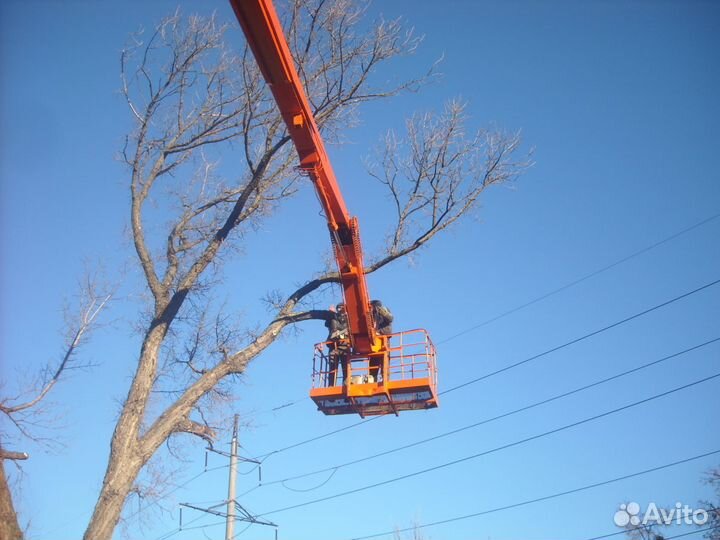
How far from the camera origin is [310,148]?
13391 millimetres

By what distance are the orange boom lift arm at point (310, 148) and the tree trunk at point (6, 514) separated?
6679 mm

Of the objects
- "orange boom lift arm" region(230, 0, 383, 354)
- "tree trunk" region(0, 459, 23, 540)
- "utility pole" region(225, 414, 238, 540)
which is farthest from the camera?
"utility pole" region(225, 414, 238, 540)

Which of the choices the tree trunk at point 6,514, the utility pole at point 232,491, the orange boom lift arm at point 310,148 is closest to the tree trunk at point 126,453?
the tree trunk at point 6,514

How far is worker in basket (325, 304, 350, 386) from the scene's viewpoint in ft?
50.6

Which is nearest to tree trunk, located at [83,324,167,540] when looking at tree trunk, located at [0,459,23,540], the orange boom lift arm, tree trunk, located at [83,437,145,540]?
tree trunk, located at [83,437,145,540]

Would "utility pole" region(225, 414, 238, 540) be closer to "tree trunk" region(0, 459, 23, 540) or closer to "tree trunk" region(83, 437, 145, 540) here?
"tree trunk" region(83, 437, 145, 540)

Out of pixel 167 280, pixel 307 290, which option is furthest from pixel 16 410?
pixel 307 290

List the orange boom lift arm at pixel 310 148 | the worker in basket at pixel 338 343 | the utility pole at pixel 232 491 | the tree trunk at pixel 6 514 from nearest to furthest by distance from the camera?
Answer: the tree trunk at pixel 6 514, the orange boom lift arm at pixel 310 148, the worker in basket at pixel 338 343, the utility pole at pixel 232 491

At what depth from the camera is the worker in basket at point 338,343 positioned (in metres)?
15.4

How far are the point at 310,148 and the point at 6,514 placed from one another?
24.9 ft

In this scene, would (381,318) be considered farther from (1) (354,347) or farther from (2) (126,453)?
(2) (126,453)

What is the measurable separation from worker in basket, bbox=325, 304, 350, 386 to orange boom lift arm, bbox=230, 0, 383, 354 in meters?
0.32

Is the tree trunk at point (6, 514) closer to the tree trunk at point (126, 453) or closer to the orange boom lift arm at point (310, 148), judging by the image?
the tree trunk at point (126, 453)

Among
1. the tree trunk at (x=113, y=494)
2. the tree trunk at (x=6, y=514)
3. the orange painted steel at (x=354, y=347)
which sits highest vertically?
the orange painted steel at (x=354, y=347)
